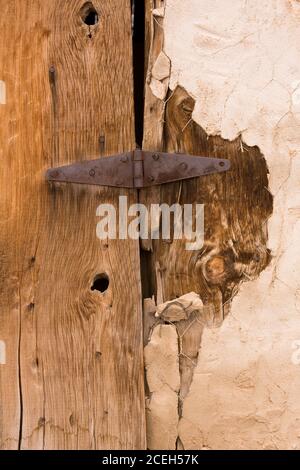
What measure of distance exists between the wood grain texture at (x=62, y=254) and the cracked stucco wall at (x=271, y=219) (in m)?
0.17

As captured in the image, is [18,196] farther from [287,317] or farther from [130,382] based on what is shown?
[287,317]

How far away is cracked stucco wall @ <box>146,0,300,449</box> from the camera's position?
70.1 inches

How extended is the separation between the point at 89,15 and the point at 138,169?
1.45 ft

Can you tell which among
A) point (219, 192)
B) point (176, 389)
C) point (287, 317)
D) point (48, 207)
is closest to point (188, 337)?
point (176, 389)

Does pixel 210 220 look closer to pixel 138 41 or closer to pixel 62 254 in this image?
pixel 62 254

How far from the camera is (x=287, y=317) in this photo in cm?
179

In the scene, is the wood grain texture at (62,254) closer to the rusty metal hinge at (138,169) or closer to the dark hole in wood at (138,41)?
the rusty metal hinge at (138,169)

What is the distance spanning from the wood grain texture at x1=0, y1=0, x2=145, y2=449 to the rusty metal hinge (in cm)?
3

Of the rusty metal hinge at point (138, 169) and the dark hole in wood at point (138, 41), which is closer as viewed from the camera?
the rusty metal hinge at point (138, 169)

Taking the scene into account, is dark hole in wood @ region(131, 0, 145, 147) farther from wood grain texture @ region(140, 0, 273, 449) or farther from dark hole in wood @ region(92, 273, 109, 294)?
dark hole in wood @ region(92, 273, 109, 294)

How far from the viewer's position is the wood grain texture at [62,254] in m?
1.75

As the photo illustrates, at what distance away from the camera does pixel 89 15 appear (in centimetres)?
181

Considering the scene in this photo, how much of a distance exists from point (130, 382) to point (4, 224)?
0.52 metres

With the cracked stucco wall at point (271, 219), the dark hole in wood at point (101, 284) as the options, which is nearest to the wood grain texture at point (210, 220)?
the cracked stucco wall at point (271, 219)
